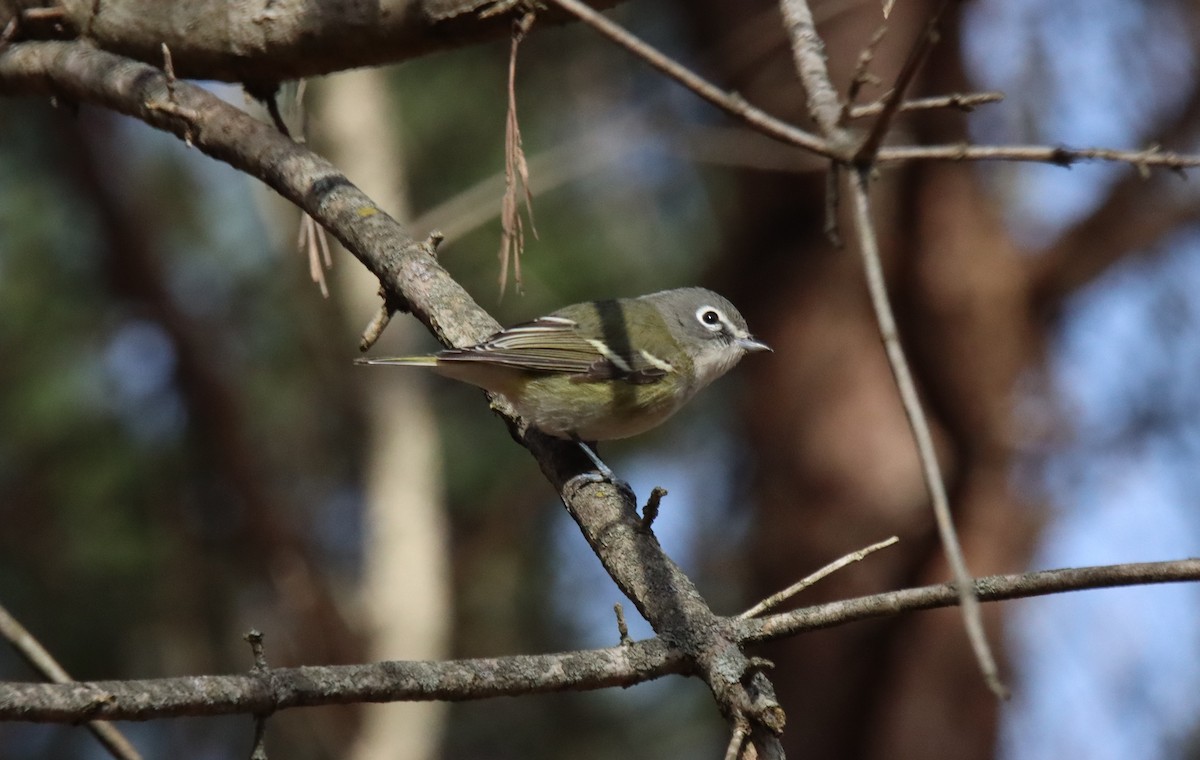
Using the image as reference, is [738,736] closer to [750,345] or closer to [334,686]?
[334,686]

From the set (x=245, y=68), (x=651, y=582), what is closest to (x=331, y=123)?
(x=245, y=68)

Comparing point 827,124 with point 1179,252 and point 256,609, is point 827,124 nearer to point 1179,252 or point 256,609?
point 1179,252

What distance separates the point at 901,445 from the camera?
604 cm

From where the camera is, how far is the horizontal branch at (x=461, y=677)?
5.14 feet

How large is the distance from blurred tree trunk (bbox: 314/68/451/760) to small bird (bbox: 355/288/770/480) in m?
3.80

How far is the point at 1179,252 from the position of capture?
577 centimetres

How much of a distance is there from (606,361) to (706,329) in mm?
646

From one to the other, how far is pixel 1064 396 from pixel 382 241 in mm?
4409

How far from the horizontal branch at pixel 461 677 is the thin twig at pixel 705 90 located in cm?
72

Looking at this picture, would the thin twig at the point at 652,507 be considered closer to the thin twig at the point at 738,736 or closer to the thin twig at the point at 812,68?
the thin twig at the point at 738,736

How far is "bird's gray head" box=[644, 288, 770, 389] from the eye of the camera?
4301mm

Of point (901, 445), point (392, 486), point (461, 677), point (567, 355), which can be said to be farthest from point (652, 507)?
point (392, 486)

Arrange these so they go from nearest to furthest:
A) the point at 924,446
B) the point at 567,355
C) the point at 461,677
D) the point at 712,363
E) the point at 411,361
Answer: the point at 924,446
the point at 461,677
the point at 411,361
the point at 567,355
the point at 712,363

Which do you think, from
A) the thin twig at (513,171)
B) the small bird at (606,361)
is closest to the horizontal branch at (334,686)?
the small bird at (606,361)
